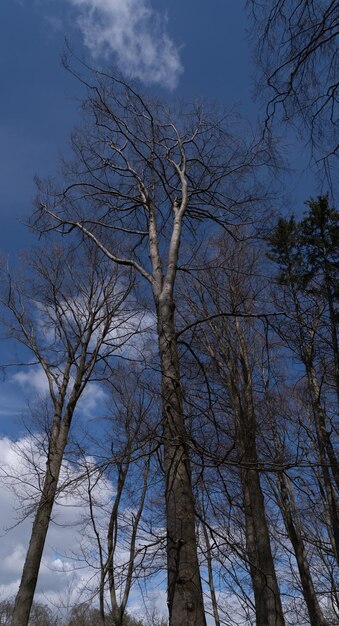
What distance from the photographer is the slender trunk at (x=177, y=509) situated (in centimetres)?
257

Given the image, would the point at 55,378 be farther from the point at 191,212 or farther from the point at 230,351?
the point at 191,212

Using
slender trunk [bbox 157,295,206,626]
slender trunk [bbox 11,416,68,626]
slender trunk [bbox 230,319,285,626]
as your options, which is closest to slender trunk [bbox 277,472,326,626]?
slender trunk [bbox 230,319,285,626]

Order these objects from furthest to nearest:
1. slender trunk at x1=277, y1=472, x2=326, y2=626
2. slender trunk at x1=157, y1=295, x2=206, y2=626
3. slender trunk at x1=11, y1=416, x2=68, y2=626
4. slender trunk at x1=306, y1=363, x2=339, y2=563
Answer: slender trunk at x1=277, y1=472, x2=326, y2=626, slender trunk at x1=306, y1=363, x2=339, y2=563, slender trunk at x1=11, y1=416, x2=68, y2=626, slender trunk at x1=157, y1=295, x2=206, y2=626

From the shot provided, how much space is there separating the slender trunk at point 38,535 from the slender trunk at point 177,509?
410 cm

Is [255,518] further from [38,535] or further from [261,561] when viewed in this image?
[38,535]

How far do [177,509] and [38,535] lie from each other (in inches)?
233

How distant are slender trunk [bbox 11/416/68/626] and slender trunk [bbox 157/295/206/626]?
4100 mm

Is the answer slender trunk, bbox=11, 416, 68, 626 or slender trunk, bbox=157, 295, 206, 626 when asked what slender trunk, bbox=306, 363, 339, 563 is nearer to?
slender trunk, bbox=11, 416, 68, 626

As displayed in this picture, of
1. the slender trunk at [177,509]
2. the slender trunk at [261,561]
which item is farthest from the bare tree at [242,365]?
the slender trunk at [177,509]

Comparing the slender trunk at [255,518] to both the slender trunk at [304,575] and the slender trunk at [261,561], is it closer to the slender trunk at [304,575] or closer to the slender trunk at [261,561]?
the slender trunk at [261,561]

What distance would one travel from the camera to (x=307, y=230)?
524 inches

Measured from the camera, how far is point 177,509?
2.90 metres

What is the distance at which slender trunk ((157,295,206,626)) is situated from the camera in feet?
8.44

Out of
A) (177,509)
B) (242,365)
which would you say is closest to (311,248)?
(242,365)
